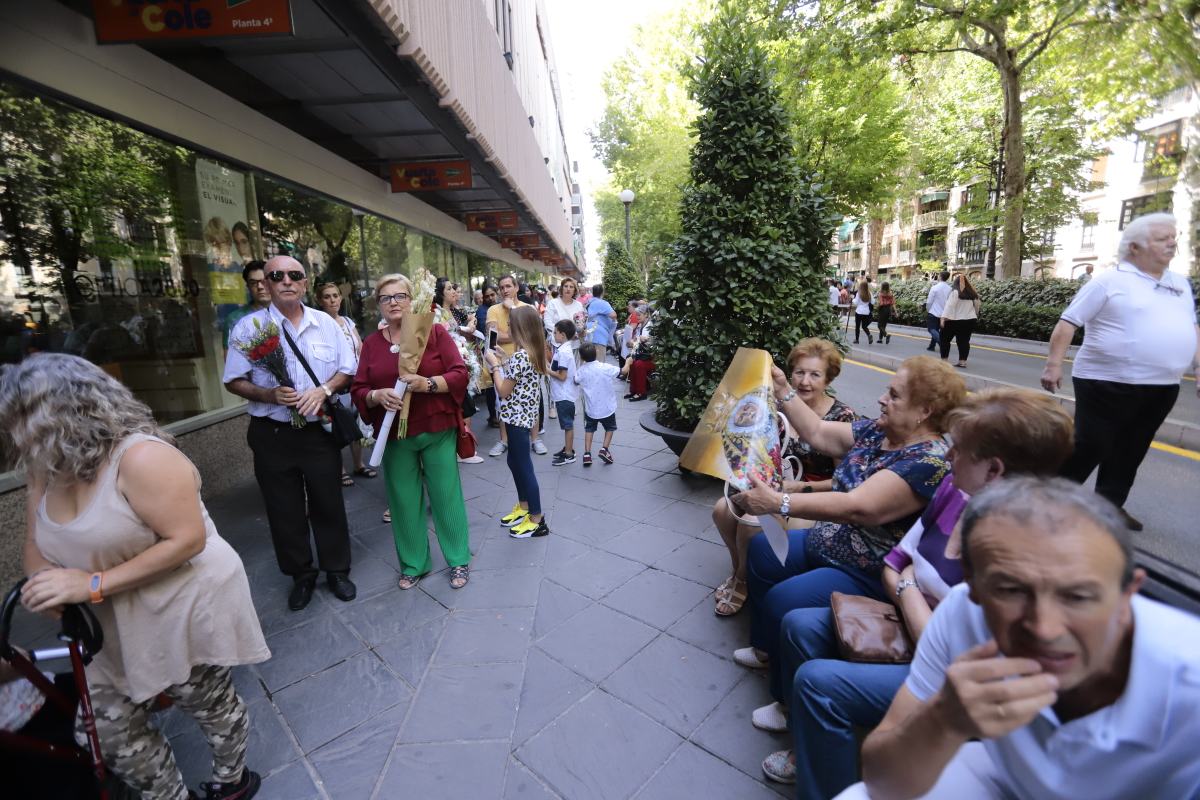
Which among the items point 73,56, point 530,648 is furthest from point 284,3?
point 530,648

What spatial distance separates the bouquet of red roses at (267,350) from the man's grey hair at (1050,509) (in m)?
3.06

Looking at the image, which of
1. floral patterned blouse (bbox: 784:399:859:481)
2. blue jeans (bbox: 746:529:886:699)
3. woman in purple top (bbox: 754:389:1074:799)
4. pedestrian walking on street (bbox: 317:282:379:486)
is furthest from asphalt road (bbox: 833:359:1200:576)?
pedestrian walking on street (bbox: 317:282:379:486)

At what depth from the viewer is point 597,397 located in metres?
5.68

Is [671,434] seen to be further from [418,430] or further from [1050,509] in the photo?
[1050,509]

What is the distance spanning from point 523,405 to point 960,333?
9.55 metres

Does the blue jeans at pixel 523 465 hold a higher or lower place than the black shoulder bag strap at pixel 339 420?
lower

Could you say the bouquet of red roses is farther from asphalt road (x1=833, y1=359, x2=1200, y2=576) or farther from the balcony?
the balcony

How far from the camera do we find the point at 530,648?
110 inches

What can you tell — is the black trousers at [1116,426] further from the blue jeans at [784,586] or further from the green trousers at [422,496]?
the green trousers at [422,496]

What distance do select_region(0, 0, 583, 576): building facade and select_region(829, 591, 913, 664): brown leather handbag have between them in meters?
3.61

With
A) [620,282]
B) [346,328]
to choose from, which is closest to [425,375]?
[346,328]

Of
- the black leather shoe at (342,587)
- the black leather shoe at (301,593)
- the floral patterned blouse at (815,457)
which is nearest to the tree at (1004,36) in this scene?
the floral patterned blouse at (815,457)

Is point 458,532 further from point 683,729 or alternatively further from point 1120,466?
point 1120,466

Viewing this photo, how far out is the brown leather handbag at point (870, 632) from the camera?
65.6 inches
